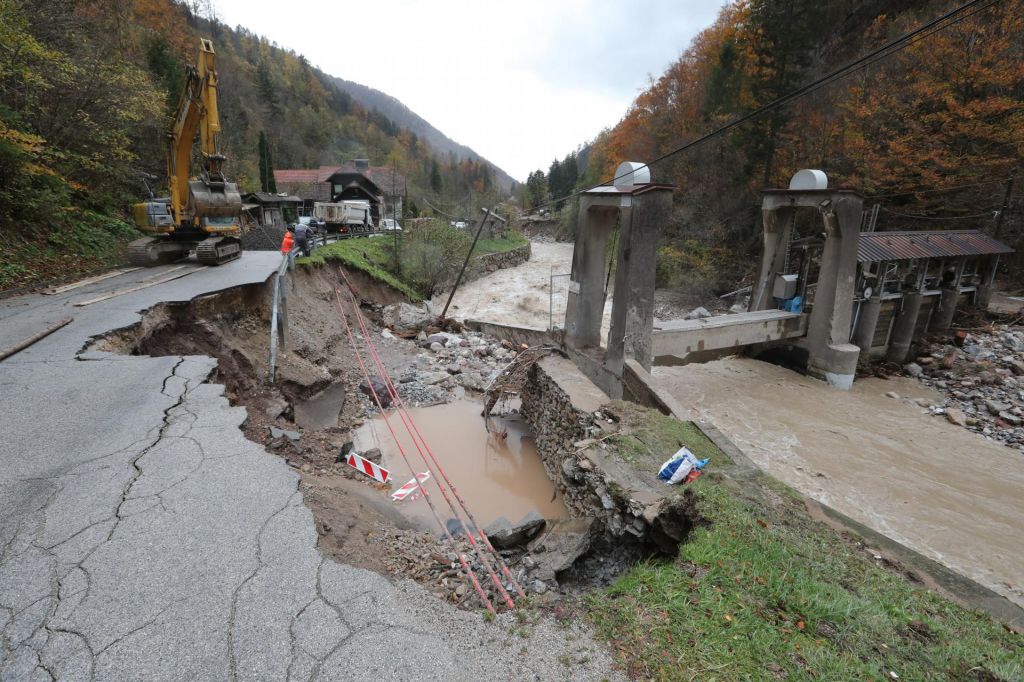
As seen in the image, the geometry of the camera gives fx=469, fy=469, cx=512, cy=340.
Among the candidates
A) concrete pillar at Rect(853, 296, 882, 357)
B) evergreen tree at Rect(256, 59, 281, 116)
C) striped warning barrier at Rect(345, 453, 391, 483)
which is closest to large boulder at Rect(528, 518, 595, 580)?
striped warning barrier at Rect(345, 453, 391, 483)

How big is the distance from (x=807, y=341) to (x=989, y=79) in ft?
38.0

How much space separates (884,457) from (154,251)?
1670 cm

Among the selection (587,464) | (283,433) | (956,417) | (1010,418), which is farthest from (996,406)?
(283,433)

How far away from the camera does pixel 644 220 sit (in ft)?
29.3

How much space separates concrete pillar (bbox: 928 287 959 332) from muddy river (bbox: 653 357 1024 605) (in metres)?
4.10

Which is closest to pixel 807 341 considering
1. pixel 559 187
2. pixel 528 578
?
pixel 528 578

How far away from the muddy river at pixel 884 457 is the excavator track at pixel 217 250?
1182cm

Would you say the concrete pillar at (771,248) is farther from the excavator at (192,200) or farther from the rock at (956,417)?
the excavator at (192,200)

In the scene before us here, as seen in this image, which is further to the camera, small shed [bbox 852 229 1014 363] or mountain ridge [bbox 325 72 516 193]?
mountain ridge [bbox 325 72 516 193]

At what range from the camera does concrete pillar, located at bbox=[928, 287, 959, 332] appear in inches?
618

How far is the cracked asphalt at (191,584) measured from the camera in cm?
252

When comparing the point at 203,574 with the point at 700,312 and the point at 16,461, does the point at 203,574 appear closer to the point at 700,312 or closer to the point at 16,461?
the point at 16,461

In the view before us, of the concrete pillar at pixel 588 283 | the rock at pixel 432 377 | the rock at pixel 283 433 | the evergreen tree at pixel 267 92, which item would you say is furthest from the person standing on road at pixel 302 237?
the evergreen tree at pixel 267 92

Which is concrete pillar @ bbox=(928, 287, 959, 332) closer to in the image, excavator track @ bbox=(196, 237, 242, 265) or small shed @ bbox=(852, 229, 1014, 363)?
small shed @ bbox=(852, 229, 1014, 363)
